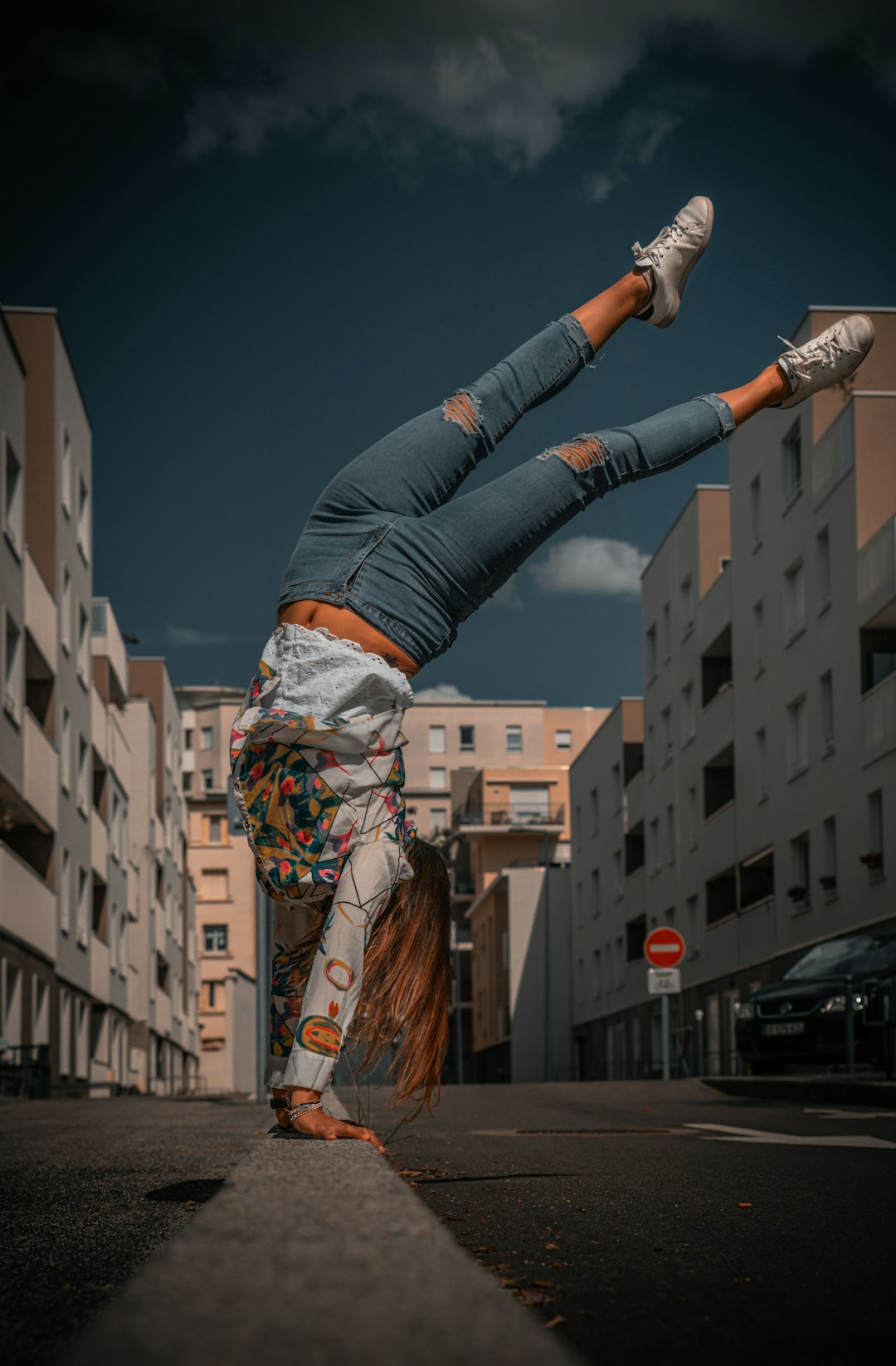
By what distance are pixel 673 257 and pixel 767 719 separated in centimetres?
3393

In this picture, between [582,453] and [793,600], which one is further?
[793,600]

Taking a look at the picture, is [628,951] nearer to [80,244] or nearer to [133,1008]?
[133,1008]

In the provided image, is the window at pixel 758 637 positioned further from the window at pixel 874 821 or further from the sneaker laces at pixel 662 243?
the sneaker laces at pixel 662 243

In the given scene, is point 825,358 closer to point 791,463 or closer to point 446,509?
point 446,509

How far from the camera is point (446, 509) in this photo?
3.88m

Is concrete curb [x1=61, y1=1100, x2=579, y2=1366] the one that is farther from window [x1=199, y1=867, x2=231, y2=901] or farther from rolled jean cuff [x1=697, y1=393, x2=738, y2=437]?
window [x1=199, y1=867, x2=231, y2=901]

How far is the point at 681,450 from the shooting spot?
13.8 ft

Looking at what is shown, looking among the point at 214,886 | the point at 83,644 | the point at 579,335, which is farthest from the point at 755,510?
the point at 214,886

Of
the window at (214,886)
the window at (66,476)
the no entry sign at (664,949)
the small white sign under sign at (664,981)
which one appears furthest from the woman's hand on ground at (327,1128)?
the window at (214,886)

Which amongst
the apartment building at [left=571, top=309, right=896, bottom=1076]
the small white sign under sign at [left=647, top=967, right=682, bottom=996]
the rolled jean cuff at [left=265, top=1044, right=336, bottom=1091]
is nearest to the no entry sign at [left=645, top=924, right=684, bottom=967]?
the small white sign under sign at [left=647, top=967, right=682, bottom=996]

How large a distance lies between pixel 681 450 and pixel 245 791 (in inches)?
59.3

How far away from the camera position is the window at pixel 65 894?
119 ft

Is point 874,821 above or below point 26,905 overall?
above

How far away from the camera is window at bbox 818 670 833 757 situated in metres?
32.8
